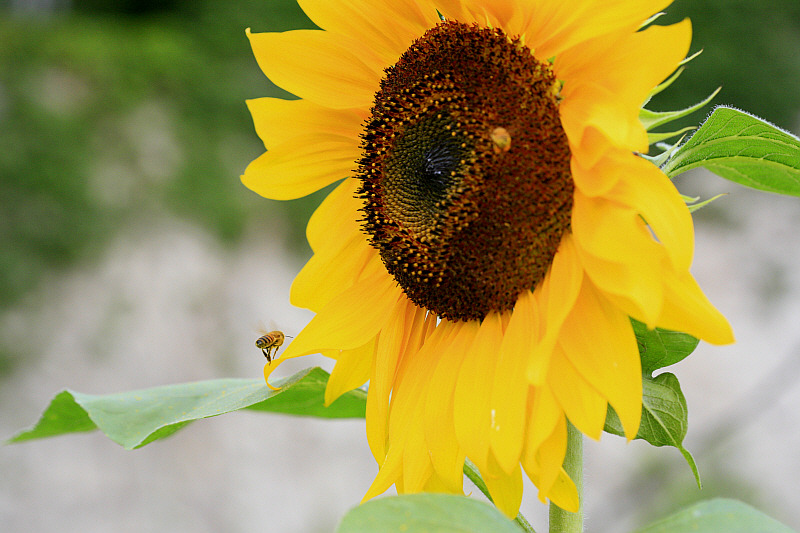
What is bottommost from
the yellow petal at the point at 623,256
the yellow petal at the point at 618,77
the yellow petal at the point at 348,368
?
the yellow petal at the point at 348,368

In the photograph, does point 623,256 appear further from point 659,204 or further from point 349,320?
point 349,320

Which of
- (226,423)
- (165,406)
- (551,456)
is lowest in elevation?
(226,423)

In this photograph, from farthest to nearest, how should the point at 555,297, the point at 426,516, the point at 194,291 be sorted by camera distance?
1. the point at 194,291
2. the point at 555,297
3. the point at 426,516

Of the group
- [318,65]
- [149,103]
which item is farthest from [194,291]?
[318,65]

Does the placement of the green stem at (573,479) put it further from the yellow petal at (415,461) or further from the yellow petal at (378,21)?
the yellow petal at (378,21)

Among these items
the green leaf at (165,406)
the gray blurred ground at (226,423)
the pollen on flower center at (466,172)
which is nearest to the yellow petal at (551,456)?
the pollen on flower center at (466,172)

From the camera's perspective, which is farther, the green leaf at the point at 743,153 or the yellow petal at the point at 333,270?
the yellow petal at the point at 333,270
